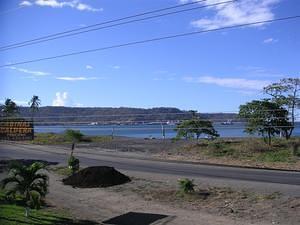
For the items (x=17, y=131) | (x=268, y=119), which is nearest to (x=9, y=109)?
(x=17, y=131)

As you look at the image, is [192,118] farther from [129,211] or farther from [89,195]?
[129,211]

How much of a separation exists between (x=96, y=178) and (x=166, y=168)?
20.1 feet

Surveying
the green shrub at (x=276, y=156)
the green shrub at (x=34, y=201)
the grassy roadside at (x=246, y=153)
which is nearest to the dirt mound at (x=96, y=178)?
the green shrub at (x=34, y=201)

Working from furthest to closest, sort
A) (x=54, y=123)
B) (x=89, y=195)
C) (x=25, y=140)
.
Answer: (x=25, y=140)
(x=54, y=123)
(x=89, y=195)

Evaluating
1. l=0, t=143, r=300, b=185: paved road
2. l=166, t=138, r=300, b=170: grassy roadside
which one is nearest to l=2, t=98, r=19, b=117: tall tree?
l=0, t=143, r=300, b=185: paved road

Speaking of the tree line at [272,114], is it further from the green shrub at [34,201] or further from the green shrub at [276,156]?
the green shrub at [34,201]

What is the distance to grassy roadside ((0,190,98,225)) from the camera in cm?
1571

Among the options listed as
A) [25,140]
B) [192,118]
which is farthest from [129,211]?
[25,140]

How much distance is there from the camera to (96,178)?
26047mm

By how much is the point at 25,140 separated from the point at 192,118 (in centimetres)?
1860

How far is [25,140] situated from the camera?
56531 millimetres

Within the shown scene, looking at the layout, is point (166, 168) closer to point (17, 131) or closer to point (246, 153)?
point (246, 153)

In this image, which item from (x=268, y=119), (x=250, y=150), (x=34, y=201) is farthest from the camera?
(x=268, y=119)

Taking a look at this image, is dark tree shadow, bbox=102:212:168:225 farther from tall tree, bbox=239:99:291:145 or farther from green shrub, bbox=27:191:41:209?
tall tree, bbox=239:99:291:145
